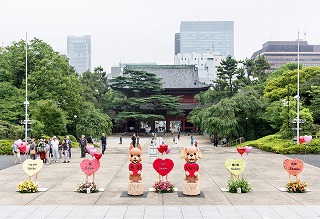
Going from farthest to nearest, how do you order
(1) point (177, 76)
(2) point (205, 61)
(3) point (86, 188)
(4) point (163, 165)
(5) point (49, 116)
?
(2) point (205, 61), (1) point (177, 76), (5) point (49, 116), (3) point (86, 188), (4) point (163, 165)

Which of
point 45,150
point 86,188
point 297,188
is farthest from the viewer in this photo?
point 45,150

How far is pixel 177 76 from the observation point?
72625mm

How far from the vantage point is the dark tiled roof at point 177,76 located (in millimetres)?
69875

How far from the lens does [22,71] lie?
3588 cm

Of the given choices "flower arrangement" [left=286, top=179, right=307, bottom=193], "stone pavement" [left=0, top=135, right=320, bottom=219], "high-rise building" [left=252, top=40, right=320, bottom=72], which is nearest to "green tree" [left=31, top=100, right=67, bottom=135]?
"stone pavement" [left=0, top=135, right=320, bottom=219]

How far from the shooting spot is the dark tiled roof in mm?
69875

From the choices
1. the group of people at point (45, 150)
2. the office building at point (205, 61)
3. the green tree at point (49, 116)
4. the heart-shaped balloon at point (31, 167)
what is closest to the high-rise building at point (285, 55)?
the office building at point (205, 61)

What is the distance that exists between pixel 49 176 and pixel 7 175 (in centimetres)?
204

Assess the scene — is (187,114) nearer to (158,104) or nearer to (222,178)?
(158,104)

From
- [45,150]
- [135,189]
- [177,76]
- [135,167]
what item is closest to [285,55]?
[177,76]

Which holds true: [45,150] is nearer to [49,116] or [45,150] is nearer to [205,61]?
[49,116]

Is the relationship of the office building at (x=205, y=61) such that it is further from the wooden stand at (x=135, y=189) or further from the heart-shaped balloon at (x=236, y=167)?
the wooden stand at (x=135, y=189)

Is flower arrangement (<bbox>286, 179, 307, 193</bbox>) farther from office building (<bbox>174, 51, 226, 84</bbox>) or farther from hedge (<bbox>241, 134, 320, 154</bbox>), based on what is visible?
office building (<bbox>174, 51, 226, 84</bbox>)

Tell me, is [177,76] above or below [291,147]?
above
